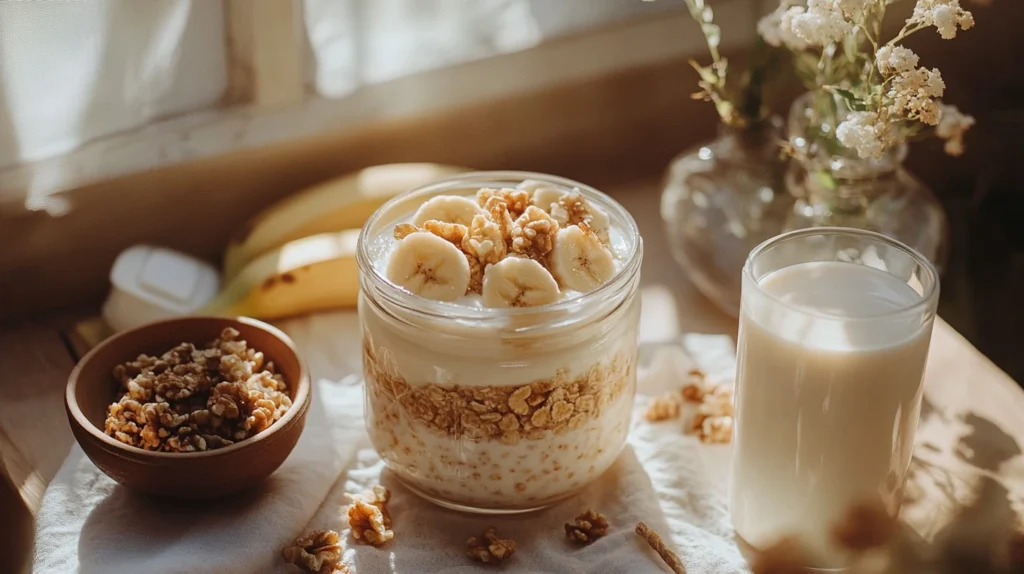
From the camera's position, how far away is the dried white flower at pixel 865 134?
81 cm

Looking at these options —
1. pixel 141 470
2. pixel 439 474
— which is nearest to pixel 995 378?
pixel 439 474

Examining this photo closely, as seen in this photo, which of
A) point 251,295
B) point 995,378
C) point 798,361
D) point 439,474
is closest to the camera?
point 798,361

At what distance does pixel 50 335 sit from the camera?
1115 mm

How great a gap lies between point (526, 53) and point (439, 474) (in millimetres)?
583

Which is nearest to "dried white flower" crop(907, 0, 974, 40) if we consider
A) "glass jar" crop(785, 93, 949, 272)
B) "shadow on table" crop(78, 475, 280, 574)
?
"glass jar" crop(785, 93, 949, 272)

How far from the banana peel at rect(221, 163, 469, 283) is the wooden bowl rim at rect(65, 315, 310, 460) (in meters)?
0.20

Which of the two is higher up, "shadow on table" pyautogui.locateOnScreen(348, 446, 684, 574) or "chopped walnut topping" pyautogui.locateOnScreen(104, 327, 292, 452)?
"chopped walnut topping" pyautogui.locateOnScreen(104, 327, 292, 452)

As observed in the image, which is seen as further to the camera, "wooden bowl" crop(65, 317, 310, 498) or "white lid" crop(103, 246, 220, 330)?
Answer: "white lid" crop(103, 246, 220, 330)

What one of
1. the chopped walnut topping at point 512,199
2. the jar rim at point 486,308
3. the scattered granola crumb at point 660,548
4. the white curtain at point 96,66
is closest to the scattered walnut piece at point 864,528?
the scattered granola crumb at point 660,548

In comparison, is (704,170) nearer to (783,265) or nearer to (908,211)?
(908,211)

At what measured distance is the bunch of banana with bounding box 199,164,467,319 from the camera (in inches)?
42.7

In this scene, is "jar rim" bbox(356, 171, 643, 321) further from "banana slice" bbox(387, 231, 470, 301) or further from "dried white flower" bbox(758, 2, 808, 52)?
"dried white flower" bbox(758, 2, 808, 52)

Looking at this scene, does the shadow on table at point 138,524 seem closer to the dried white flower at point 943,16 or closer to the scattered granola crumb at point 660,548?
the scattered granola crumb at point 660,548

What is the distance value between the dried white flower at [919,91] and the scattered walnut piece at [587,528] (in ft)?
1.29
